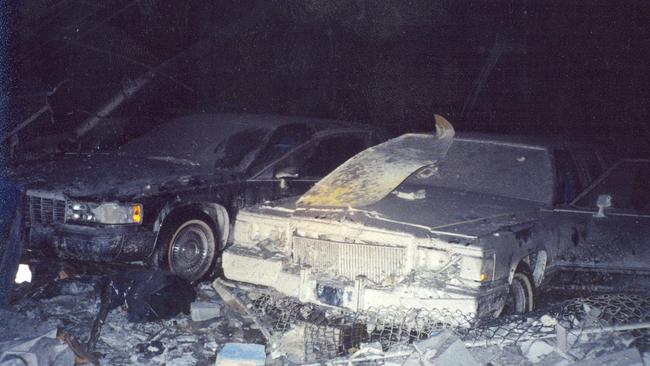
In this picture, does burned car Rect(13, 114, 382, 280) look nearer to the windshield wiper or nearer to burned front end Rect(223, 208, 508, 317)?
the windshield wiper

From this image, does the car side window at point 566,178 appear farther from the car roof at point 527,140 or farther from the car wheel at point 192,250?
the car wheel at point 192,250

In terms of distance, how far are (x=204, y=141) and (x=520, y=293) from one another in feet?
12.0

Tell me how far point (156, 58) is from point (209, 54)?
1.15 metres

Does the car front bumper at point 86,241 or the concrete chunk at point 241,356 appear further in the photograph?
the car front bumper at point 86,241

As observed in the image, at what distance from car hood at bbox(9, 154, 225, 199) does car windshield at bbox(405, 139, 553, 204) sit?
2.23 m

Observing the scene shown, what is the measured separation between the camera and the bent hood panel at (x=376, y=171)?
4406 mm

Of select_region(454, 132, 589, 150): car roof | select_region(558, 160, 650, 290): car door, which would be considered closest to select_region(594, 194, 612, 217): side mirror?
select_region(558, 160, 650, 290): car door

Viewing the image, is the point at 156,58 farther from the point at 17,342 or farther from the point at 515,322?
the point at 515,322

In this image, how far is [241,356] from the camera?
11.9 feet

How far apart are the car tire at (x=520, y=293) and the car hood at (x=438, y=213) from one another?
37cm

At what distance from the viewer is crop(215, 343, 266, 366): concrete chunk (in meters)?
3.58

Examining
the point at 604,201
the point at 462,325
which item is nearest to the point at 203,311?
the point at 462,325

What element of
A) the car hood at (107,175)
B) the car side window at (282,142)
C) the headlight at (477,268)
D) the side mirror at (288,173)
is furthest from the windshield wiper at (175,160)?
the headlight at (477,268)

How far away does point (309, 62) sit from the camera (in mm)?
12320
